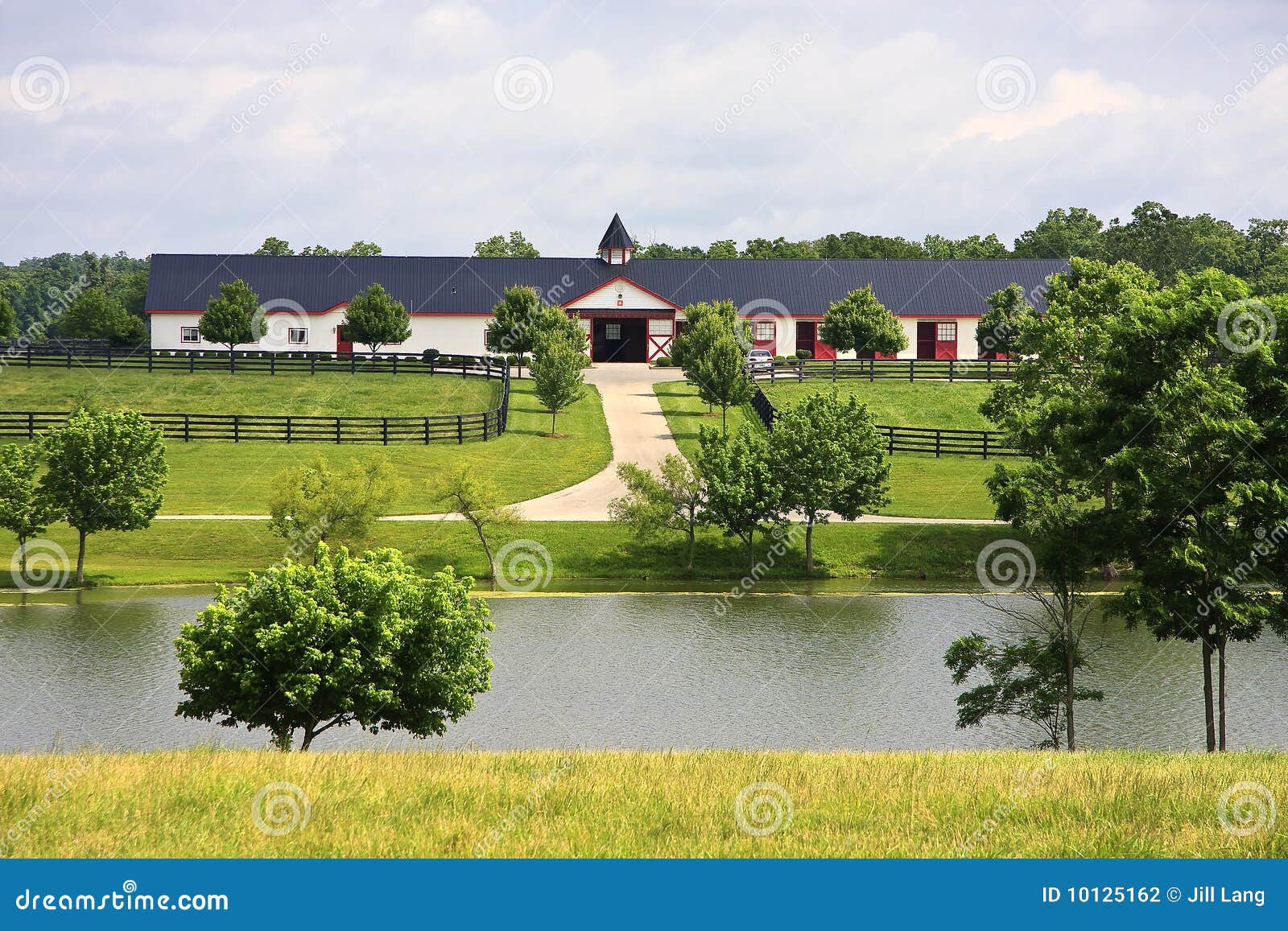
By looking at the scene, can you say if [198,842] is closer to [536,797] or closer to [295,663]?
[536,797]

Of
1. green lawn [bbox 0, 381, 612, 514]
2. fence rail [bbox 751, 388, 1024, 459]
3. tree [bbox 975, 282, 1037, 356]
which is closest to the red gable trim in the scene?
tree [bbox 975, 282, 1037, 356]

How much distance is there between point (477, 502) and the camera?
33.4 m

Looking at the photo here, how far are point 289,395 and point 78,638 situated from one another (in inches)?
1149

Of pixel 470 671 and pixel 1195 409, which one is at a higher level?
pixel 1195 409

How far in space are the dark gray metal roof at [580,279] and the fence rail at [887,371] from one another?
11.9m

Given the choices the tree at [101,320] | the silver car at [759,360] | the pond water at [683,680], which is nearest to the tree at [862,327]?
the silver car at [759,360]

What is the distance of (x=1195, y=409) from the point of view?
60.2ft

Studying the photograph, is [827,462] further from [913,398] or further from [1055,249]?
[1055,249]

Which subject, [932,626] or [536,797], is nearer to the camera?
[536,797]

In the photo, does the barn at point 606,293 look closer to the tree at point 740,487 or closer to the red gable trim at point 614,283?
the red gable trim at point 614,283

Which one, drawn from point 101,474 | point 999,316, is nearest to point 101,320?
point 101,474

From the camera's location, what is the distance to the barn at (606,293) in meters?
71.1

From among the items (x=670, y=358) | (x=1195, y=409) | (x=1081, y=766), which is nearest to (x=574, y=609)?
(x=1195, y=409)

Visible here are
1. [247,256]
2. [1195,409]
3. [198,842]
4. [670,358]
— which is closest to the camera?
[198,842]
